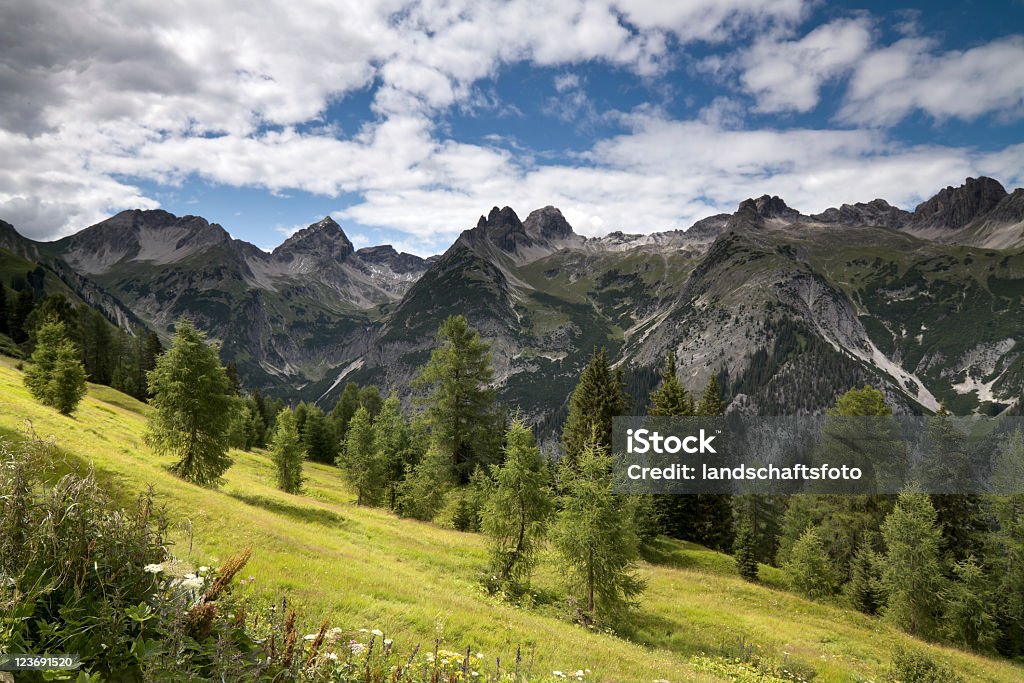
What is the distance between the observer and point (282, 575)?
43.5ft

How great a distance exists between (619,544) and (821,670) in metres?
10.7

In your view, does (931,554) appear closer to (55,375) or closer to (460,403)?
(460,403)

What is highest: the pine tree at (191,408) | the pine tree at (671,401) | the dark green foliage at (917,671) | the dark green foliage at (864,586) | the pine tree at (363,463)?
the pine tree at (671,401)

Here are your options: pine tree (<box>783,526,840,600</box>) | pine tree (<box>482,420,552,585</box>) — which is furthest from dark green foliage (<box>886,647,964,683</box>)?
pine tree (<box>783,526,840,600</box>)

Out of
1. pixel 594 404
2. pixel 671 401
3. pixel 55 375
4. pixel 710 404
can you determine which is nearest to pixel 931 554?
pixel 671 401

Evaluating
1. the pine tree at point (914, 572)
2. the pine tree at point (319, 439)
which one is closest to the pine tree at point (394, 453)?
the pine tree at point (914, 572)

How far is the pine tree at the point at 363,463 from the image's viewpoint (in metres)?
49.2

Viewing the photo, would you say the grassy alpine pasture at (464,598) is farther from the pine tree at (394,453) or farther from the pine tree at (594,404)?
the pine tree at (394,453)

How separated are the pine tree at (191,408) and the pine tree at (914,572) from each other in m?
49.5

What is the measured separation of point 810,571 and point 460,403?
110 ft

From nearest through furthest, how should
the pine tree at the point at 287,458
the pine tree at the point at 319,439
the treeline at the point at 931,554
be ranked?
the treeline at the point at 931,554 < the pine tree at the point at 287,458 < the pine tree at the point at 319,439

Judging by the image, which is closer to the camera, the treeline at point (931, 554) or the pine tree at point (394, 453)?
the treeline at point (931, 554)

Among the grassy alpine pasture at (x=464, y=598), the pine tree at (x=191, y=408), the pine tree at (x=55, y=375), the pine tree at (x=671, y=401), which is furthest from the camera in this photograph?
the pine tree at (x=671, y=401)

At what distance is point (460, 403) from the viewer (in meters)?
40.9
